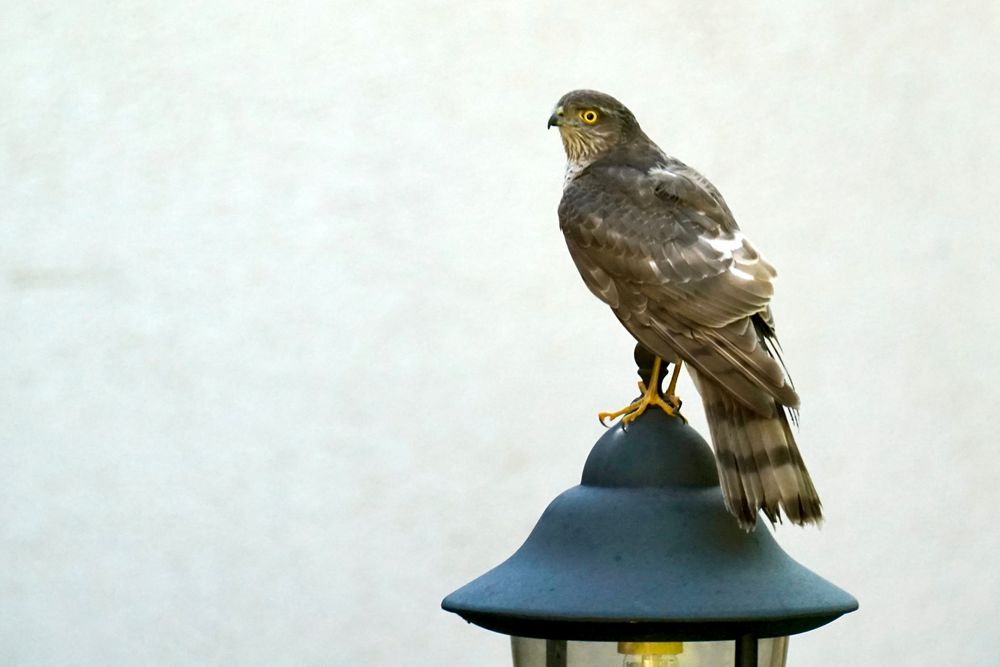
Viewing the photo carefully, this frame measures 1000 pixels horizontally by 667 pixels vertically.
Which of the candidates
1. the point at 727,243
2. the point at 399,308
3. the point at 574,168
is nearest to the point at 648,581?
the point at 727,243

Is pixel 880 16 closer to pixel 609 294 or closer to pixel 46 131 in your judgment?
pixel 46 131

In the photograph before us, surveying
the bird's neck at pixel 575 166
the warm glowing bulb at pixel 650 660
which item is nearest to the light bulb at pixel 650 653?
the warm glowing bulb at pixel 650 660

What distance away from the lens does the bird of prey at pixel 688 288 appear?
178 cm

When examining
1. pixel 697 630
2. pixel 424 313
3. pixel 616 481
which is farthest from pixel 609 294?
pixel 424 313

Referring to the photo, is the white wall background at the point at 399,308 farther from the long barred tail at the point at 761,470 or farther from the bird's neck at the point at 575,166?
the long barred tail at the point at 761,470

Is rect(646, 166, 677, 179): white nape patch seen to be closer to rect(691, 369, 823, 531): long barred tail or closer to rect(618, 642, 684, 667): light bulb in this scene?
rect(691, 369, 823, 531): long barred tail

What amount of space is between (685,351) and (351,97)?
129 inches

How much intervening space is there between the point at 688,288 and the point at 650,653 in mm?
628

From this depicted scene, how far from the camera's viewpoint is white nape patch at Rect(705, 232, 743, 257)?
2.26 metres

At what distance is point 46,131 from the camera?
4.99m

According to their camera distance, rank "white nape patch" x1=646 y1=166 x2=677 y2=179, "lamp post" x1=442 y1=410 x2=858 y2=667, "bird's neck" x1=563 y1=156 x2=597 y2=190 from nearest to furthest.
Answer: "lamp post" x1=442 y1=410 x2=858 y2=667 → "white nape patch" x1=646 y1=166 x2=677 y2=179 → "bird's neck" x1=563 y1=156 x2=597 y2=190

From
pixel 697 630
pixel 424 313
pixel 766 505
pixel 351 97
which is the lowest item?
pixel 697 630

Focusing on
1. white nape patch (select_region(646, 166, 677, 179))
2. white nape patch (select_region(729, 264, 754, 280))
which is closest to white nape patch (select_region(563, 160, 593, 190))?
white nape patch (select_region(646, 166, 677, 179))

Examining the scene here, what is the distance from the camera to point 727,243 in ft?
7.57
